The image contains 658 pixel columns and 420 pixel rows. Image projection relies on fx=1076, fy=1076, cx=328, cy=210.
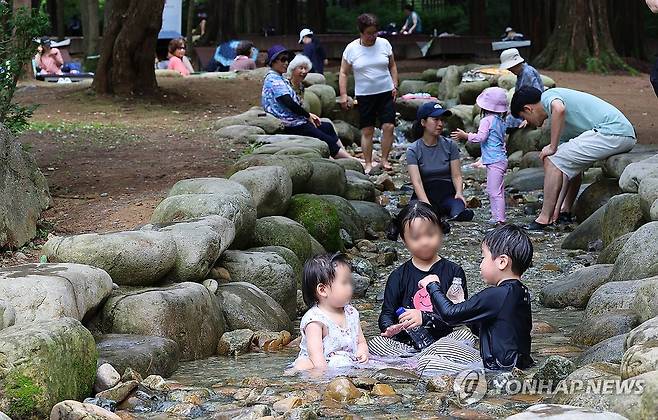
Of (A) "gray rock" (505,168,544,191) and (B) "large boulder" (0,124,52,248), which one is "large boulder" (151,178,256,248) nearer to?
(B) "large boulder" (0,124,52,248)

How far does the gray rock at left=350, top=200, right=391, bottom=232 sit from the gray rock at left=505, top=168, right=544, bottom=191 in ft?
7.53

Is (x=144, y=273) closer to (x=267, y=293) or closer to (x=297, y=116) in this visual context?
(x=267, y=293)

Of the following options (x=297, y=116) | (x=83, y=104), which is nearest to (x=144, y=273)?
(x=297, y=116)

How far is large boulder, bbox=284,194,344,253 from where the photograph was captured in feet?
29.7

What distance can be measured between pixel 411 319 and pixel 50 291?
1791mm

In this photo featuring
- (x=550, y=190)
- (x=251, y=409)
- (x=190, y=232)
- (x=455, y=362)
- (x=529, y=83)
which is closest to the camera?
(x=251, y=409)

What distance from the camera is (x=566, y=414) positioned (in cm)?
362

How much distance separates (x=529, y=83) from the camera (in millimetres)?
11438

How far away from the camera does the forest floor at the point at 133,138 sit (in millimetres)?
8641

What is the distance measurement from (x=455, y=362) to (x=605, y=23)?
56.5 ft

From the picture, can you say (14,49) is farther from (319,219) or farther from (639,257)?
(639,257)

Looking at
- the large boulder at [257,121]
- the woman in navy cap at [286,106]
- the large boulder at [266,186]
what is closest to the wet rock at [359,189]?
the woman in navy cap at [286,106]

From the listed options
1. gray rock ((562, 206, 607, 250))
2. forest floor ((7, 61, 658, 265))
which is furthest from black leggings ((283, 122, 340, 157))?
gray rock ((562, 206, 607, 250))

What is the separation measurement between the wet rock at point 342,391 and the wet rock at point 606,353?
1.23m
